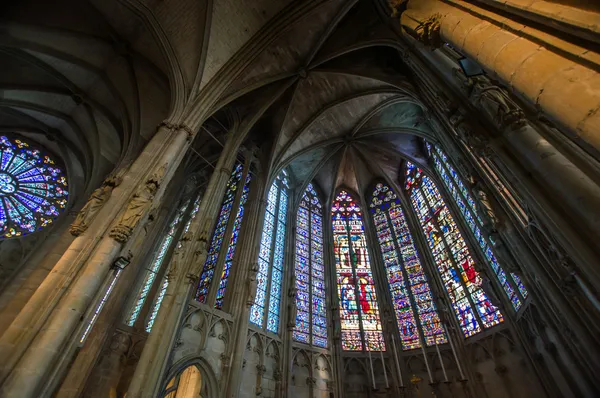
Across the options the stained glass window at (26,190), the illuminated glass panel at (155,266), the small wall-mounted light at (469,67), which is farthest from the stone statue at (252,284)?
the stained glass window at (26,190)

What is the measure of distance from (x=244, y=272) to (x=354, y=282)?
5115mm

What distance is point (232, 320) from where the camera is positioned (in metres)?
8.02

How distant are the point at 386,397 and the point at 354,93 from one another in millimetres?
10883

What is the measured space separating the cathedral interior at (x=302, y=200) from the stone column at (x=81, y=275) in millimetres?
37

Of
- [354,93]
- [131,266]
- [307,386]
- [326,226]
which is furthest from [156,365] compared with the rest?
[354,93]

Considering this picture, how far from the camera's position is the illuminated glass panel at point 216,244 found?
30.2ft

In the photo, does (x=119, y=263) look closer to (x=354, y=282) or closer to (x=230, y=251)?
(x=230, y=251)

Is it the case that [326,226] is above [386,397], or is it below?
above

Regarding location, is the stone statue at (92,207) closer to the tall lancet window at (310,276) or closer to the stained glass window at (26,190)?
the tall lancet window at (310,276)

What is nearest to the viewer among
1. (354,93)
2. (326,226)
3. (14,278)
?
(14,278)

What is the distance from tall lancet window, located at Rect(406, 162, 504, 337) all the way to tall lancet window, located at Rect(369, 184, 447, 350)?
74 cm

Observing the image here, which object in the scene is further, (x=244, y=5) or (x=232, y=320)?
(x=244, y=5)

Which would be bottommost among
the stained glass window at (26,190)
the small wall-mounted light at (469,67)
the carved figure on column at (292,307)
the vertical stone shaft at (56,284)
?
the vertical stone shaft at (56,284)

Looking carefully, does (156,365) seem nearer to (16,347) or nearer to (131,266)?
(16,347)
